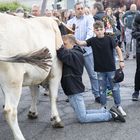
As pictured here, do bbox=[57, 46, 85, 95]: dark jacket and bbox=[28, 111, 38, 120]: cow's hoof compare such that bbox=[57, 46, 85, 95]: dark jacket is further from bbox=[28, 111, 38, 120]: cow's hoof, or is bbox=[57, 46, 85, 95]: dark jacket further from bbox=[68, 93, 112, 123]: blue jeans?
bbox=[28, 111, 38, 120]: cow's hoof

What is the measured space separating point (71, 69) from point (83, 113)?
2.28 feet

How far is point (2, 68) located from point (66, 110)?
252 centimetres

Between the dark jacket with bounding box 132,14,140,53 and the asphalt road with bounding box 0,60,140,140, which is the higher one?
the dark jacket with bounding box 132,14,140,53

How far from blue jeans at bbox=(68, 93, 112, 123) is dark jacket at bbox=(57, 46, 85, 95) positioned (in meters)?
0.11

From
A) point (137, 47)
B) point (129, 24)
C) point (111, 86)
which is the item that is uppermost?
point (137, 47)

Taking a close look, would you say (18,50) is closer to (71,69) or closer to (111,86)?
(71,69)

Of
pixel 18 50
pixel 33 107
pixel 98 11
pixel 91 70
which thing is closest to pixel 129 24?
pixel 98 11

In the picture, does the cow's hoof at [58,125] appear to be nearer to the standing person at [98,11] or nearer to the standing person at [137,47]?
the standing person at [137,47]

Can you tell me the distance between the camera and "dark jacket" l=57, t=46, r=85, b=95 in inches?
246

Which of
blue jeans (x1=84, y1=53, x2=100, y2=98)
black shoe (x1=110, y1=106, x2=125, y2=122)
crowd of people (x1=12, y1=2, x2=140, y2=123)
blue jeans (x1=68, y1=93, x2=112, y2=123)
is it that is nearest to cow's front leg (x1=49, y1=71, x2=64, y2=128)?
crowd of people (x1=12, y1=2, x2=140, y2=123)

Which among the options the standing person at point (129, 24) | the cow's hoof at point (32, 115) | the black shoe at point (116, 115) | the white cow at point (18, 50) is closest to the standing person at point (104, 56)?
the black shoe at point (116, 115)

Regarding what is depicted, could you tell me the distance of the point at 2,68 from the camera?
16.8ft

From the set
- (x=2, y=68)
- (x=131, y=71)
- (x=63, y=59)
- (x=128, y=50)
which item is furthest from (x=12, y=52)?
(x=128, y=50)

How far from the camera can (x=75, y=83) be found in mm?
6383
